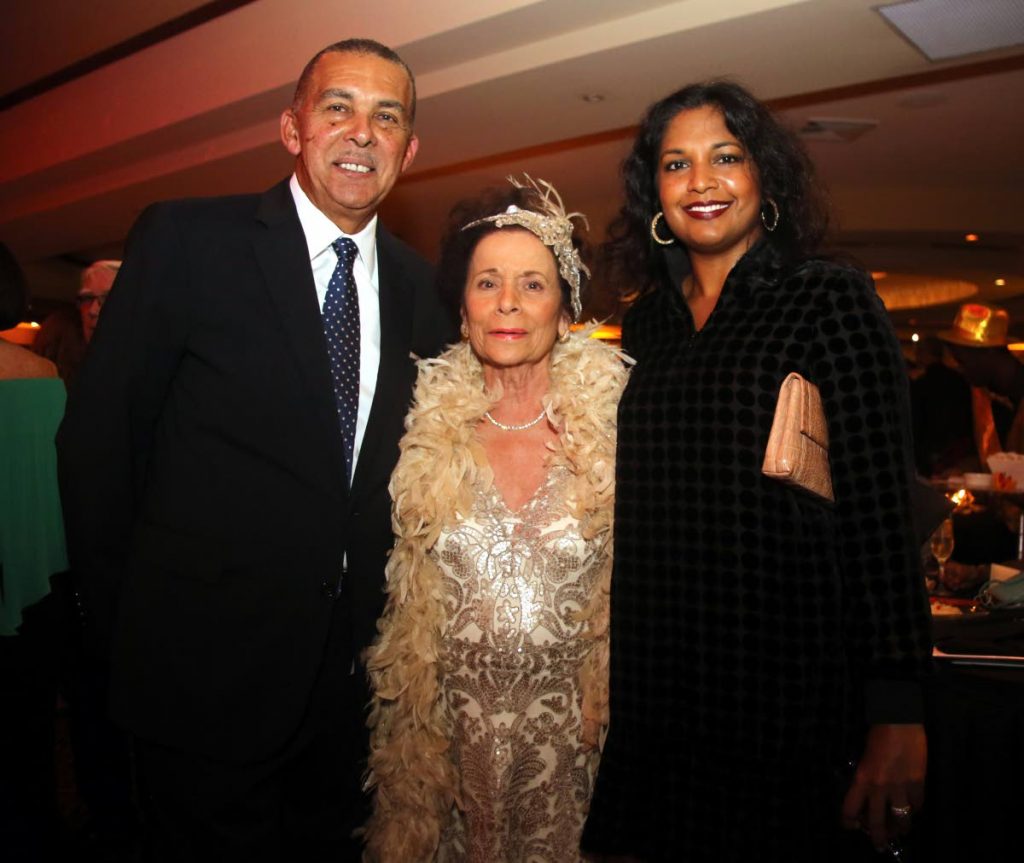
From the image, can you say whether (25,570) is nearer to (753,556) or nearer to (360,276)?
(360,276)

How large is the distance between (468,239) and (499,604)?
77 centimetres

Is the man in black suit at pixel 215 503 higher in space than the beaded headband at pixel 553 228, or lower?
lower

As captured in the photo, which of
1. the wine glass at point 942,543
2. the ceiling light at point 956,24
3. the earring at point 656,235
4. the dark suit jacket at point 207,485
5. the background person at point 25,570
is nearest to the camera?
the dark suit jacket at point 207,485

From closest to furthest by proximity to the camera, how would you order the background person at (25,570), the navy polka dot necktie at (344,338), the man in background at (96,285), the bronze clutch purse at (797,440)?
the bronze clutch purse at (797,440) → the navy polka dot necktie at (344,338) → the background person at (25,570) → the man in background at (96,285)

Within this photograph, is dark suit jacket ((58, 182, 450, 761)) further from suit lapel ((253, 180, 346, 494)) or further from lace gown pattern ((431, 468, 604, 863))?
lace gown pattern ((431, 468, 604, 863))

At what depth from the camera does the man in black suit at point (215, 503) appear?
153 cm

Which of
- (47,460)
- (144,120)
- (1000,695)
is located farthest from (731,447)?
(144,120)

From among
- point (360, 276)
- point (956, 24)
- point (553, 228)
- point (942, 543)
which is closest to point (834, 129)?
point (956, 24)

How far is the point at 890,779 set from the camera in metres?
1.42

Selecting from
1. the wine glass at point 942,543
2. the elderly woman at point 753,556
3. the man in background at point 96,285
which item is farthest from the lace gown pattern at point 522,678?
the man in background at point 96,285

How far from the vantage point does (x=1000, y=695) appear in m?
1.85

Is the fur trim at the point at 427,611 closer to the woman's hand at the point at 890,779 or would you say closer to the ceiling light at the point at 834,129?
the woman's hand at the point at 890,779

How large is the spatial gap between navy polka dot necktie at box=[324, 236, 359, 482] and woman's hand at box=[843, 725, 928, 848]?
100 centimetres

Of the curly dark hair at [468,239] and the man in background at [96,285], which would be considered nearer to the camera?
the curly dark hair at [468,239]
